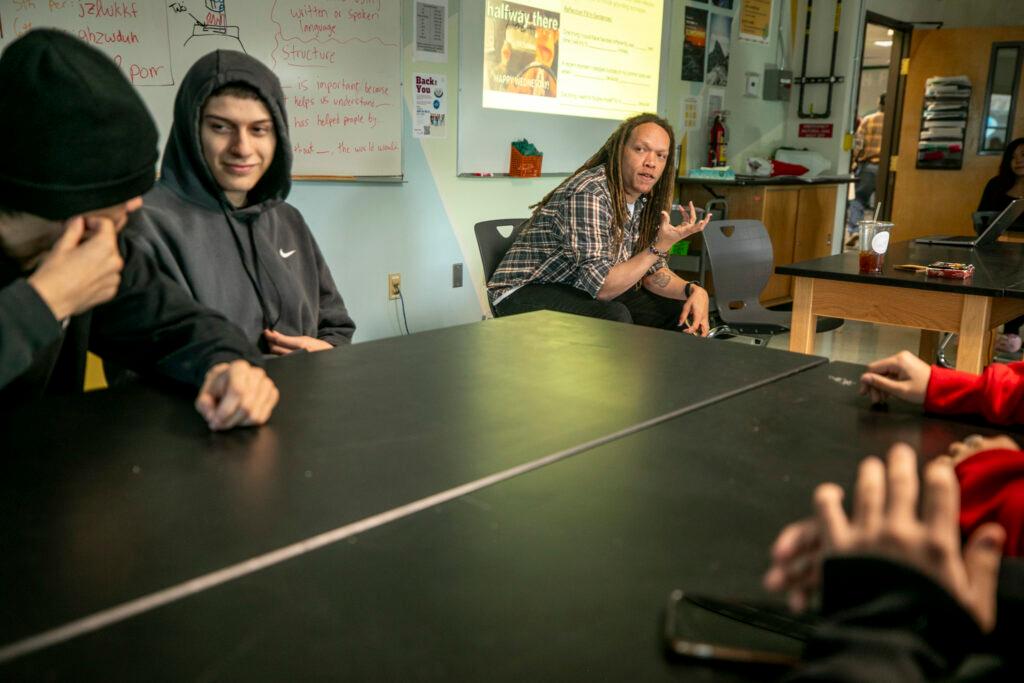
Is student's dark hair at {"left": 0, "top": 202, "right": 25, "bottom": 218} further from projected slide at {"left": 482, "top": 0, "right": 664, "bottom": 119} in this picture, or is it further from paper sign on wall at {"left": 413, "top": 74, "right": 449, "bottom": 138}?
projected slide at {"left": 482, "top": 0, "right": 664, "bottom": 119}

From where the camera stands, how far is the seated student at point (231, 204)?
174cm

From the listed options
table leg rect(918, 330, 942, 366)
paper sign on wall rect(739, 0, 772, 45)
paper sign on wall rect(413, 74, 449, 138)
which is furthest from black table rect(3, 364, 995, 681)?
paper sign on wall rect(739, 0, 772, 45)

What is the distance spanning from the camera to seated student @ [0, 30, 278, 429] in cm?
100

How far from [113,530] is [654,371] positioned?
859mm

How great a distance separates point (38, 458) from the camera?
93 centimetres

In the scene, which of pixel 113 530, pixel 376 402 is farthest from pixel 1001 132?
pixel 113 530

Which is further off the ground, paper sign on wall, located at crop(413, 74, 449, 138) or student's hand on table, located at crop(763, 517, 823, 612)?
paper sign on wall, located at crop(413, 74, 449, 138)

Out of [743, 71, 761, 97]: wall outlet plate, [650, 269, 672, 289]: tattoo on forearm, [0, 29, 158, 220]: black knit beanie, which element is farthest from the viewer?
[743, 71, 761, 97]: wall outlet plate

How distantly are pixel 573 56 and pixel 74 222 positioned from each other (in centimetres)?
391

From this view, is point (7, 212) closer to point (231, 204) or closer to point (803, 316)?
point (231, 204)

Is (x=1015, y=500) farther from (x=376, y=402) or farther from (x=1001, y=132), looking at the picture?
(x=1001, y=132)

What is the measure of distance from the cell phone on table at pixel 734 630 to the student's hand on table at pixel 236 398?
1.96 feet

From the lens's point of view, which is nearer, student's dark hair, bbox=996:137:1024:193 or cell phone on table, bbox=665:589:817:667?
cell phone on table, bbox=665:589:817:667

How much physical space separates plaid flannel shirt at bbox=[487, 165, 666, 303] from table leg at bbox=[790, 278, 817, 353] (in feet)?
2.03
